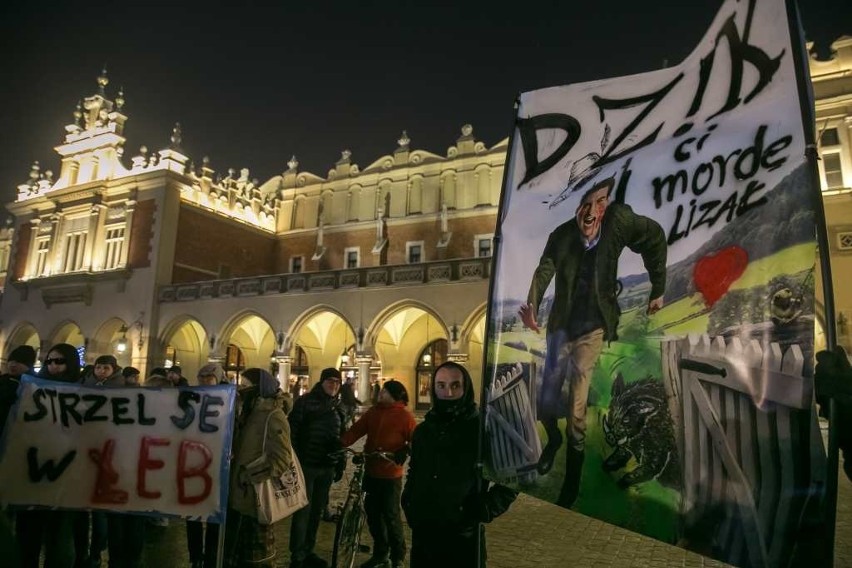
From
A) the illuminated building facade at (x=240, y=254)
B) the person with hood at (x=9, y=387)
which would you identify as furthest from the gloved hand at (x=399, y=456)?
the illuminated building facade at (x=240, y=254)

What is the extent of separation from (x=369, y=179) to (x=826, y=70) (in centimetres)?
1683

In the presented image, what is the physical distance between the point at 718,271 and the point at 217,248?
25156mm

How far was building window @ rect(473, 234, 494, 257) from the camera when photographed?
22.0 m

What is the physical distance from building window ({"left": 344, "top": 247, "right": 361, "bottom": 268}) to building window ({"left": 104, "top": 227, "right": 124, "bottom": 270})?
9.50 metres

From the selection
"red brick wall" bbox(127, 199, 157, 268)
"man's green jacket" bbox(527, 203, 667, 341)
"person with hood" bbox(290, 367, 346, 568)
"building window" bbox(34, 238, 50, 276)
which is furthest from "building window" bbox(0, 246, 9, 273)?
"man's green jacket" bbox(527, 203, 667, 341)

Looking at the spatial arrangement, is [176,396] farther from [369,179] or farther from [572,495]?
[369,179]

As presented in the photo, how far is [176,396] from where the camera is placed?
372 cm

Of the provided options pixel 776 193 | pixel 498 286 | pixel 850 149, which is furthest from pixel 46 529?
pixel 850 149

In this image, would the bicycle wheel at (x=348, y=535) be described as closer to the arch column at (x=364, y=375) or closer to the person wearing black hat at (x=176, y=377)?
the person wearing black hat at (x=176, y=377)

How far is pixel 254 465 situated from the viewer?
4090 millimetres

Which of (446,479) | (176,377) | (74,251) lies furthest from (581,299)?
(74,251)

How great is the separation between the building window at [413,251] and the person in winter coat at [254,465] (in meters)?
19.0

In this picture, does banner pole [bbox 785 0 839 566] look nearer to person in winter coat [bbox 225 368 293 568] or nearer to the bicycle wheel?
person in winter coat [bbox 225 368 293 568]

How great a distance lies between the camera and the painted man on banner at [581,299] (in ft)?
6.05
